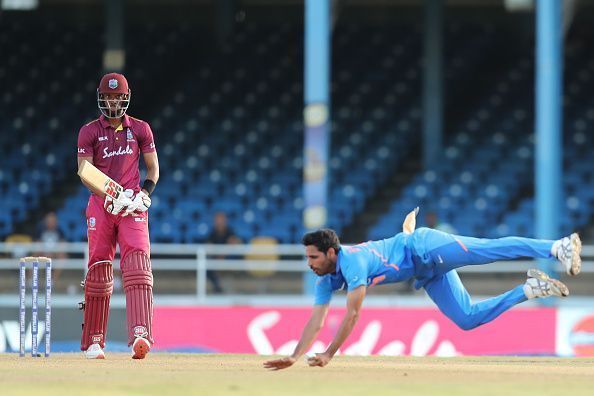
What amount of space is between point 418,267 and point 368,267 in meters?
0.57

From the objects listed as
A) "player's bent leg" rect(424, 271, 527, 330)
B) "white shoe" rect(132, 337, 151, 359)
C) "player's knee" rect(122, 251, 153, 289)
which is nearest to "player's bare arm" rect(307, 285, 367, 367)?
"player's bent leg" rect(424, 271, 527, 330)

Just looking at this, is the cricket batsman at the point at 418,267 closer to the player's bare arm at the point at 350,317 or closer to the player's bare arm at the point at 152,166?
the player's bare arm at the point at 350,317

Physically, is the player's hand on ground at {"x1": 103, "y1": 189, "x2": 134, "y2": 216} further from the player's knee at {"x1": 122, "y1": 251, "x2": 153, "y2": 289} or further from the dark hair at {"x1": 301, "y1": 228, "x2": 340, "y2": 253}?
the dark hair at {"x1": 301, "y1": 228, "x2": 340, "y2": 253}

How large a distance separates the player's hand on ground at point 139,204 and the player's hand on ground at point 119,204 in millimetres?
27

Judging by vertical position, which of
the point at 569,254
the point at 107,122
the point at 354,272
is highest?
the point at 107,122

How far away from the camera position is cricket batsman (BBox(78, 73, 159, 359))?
11.0 m

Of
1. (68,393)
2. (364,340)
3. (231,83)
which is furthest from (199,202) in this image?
(68,393)

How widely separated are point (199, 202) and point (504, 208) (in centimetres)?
510

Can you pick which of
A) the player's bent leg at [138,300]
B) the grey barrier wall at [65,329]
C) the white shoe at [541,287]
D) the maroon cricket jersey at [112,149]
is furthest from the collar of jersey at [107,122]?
the grey barrier wall at [65,329]

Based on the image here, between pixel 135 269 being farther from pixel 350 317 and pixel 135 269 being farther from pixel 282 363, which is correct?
pixel 350 317

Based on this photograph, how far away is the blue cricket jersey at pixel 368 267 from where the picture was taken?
395 inches

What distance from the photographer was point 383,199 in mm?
24172

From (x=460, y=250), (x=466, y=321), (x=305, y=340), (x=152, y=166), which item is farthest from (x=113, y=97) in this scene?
(x=466, y=321)

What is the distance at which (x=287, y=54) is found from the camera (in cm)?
2755
